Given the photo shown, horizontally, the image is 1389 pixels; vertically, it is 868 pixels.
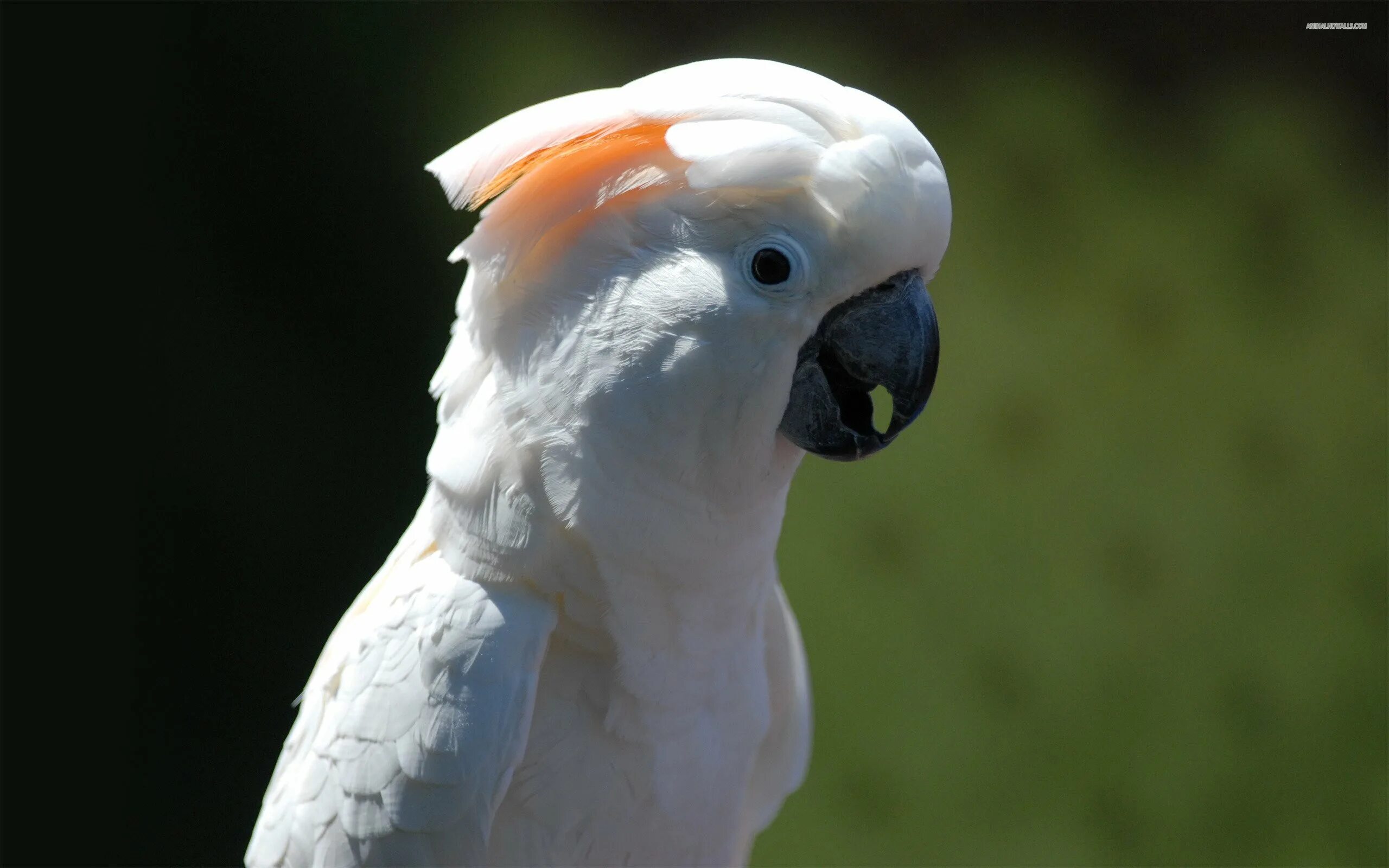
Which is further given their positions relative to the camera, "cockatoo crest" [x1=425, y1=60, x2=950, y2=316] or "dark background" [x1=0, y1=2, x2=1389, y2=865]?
"dark background" [x1=0, y1=2, x2=1389, y2=865]

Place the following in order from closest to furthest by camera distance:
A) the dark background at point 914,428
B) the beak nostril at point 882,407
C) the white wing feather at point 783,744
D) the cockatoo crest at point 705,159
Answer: the cockatoo crest at point 705,159, the white wing feather at point 783,744, the beak nostril at point 882,407, the dark background at point 914,428

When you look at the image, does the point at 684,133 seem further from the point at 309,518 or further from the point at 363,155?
the point at 309,518

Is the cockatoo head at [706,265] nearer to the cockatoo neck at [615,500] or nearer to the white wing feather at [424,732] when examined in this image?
the cockatoo neck at [615,500]

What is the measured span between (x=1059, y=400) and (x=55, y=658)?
8.75 ft

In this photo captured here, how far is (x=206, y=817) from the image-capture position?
2828mm

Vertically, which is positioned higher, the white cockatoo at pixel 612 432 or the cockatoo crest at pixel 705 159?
the cockatoo crest at pixel 705 159

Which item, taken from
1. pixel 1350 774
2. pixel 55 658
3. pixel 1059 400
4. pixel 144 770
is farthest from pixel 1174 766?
pixel 55 658

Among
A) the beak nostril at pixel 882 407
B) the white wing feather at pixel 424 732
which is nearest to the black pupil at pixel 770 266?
the white wing feather at pixel 424 732

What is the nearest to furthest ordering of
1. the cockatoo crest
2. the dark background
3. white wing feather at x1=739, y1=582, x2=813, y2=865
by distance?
the cockatoo crest
white wing feather at x1=739, y1=582, x2=813, y2=865
the dark background

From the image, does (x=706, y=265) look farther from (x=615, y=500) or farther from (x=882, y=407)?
(x=882, y=407)

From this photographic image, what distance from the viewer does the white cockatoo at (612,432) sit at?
1039 mm

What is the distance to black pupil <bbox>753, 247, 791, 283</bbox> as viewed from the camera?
1.04 metres

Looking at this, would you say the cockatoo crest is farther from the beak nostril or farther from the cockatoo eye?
the beak nostril

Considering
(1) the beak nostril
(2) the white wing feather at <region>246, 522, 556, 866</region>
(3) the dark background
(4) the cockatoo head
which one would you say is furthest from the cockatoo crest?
(3) the dark background
